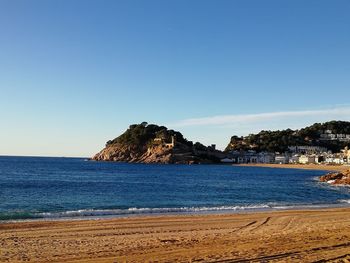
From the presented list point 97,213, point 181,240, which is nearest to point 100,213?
point 97,213

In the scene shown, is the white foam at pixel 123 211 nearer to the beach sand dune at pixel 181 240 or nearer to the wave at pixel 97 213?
the wave at pixel 97 213

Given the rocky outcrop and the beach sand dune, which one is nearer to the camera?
the beach sand dune

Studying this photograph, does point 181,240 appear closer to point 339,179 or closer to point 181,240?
point 181,240

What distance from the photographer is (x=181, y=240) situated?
56.2 ft

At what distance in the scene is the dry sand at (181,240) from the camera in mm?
13477

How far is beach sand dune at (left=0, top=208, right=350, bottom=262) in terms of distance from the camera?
13.5 m

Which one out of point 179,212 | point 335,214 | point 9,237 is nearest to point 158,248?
point 9,237

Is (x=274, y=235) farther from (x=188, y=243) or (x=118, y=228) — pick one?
(x=118, y=228)

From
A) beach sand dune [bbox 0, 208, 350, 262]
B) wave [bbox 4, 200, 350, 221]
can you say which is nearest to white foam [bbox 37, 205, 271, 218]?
wave [bbox 4, 200, 350, 221]

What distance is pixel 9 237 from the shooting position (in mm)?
→ 17797

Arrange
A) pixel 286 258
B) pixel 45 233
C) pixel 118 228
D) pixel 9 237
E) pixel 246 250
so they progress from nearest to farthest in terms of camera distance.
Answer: pixel 286 258 → pixel 246 250 → pixel 9 237 → pixel 45 233 → pixel 118 228

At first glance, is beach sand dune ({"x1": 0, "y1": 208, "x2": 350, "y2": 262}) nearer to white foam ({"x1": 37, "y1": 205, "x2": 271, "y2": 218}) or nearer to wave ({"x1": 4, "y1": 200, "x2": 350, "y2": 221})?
wave ({"x1": 4, "y1": 200, "x2": 350, "y2": 221})

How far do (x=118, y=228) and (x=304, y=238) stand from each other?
9.17 meters

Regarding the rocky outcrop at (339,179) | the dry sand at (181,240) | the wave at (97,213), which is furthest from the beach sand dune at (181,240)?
the rocky outcrop at (339,179)
